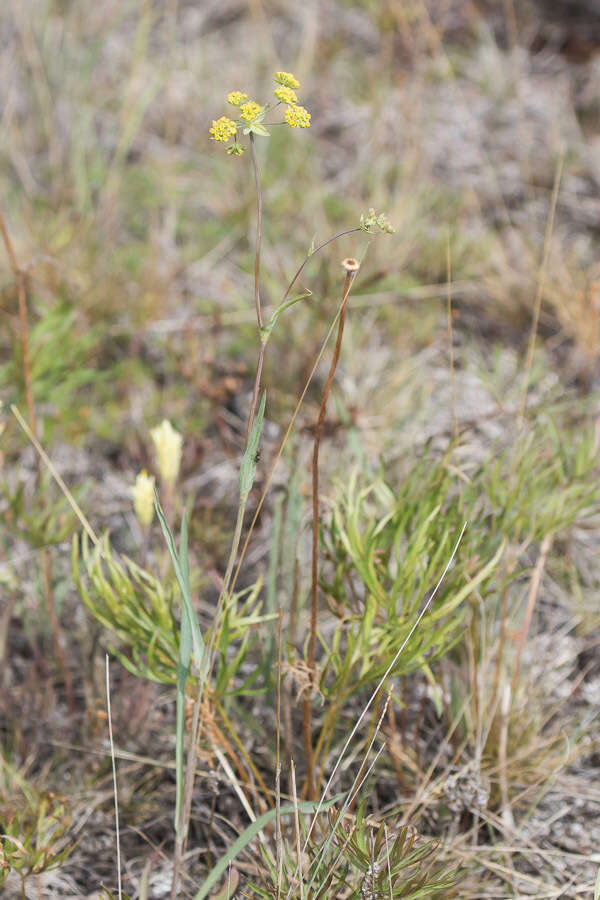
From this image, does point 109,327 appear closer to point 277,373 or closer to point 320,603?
point 277,373

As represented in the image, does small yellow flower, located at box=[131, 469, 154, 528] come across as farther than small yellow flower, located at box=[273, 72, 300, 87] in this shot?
Yes

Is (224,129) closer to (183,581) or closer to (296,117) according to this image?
(296,117)

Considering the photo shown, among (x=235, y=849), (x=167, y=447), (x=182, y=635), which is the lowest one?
(x=235, y=849)

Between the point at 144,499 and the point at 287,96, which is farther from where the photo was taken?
the point at 144,499

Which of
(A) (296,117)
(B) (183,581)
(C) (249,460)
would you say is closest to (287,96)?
(A) (296,117)

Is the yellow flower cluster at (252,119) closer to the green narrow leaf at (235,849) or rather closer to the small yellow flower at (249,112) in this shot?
the small yellow flower at (249,112)

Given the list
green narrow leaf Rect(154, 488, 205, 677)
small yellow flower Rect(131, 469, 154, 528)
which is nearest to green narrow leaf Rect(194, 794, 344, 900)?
green narrow leaf Rect(154, 488, 205, 677)

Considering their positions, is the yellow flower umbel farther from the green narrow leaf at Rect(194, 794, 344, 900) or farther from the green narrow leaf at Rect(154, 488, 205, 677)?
the green narrow leaf at Rect(194, 794, 344, 900)

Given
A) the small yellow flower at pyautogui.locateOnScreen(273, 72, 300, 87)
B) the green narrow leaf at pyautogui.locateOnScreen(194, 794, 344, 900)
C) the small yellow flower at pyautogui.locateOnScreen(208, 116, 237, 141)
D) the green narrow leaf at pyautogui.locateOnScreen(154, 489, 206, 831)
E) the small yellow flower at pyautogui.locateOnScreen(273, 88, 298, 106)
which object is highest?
the small yellow flower at pyautogui.locateOnScreen(273, 72, 300, 87)

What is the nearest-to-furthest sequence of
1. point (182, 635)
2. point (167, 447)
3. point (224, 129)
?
point (224, 129) → point (182, 635) → point (167, 447)

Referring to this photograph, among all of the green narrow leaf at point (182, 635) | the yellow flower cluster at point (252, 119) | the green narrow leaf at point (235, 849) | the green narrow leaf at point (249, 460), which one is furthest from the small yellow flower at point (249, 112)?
the green narrow leaf at point (235, 849)

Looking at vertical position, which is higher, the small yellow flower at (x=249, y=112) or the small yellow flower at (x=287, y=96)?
the small yellow flower at (x=287, y=96)
